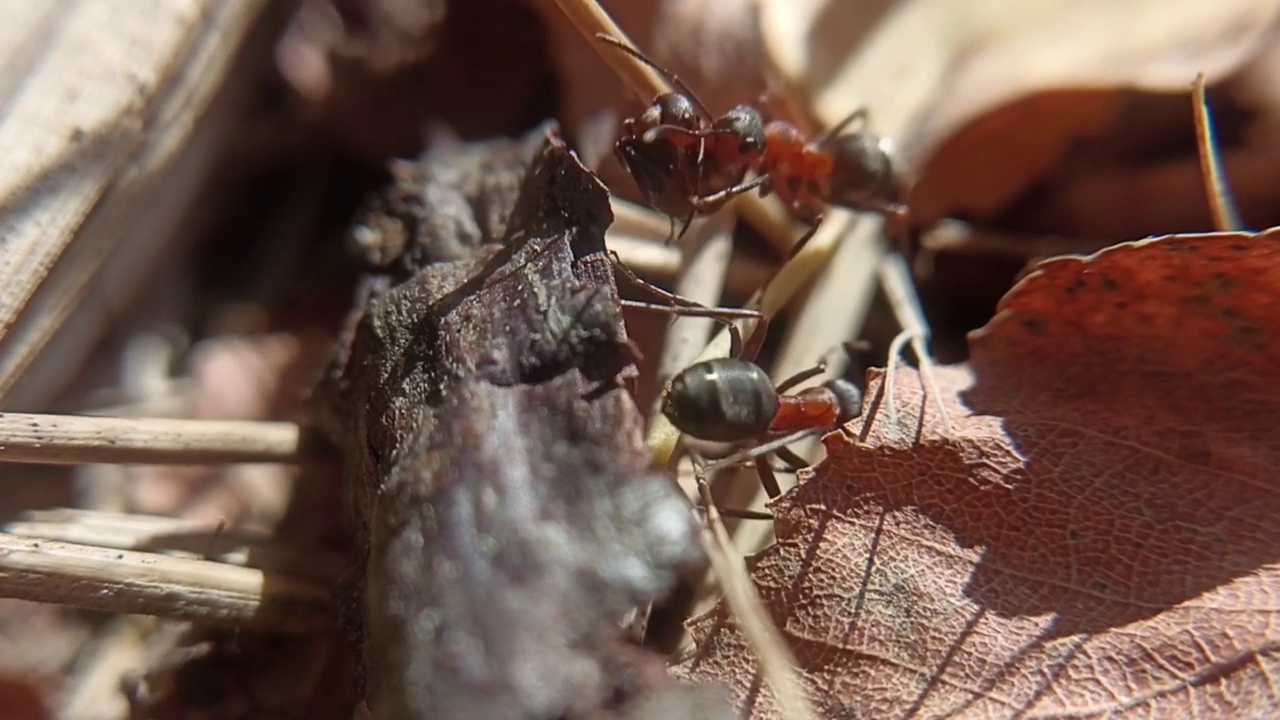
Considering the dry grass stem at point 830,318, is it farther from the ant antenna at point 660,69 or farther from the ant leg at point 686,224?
the ant antenna at point 660,69

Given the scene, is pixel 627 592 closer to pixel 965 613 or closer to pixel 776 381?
pixel 965 613

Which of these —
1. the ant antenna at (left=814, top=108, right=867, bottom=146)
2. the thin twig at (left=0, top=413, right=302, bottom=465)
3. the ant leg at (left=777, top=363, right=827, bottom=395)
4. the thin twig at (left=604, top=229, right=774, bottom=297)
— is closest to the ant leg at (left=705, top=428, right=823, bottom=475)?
the ant leg at (left=777, top=363, right=827, bottom=395)

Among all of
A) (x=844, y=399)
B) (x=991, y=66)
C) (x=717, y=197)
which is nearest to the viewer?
(x=844, y=399)

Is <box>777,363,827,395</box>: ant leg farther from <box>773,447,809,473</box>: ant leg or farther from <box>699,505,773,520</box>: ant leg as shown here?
<box>699,505,773,520</box>: ant leg

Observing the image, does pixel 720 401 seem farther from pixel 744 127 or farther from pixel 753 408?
pixel 744 127

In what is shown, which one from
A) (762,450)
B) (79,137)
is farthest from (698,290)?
(79,137)

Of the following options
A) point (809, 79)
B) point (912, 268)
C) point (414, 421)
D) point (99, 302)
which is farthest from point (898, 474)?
point (99, 302)

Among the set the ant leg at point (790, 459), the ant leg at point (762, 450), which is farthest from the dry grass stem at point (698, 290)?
the ant leg at point (790, 459)
